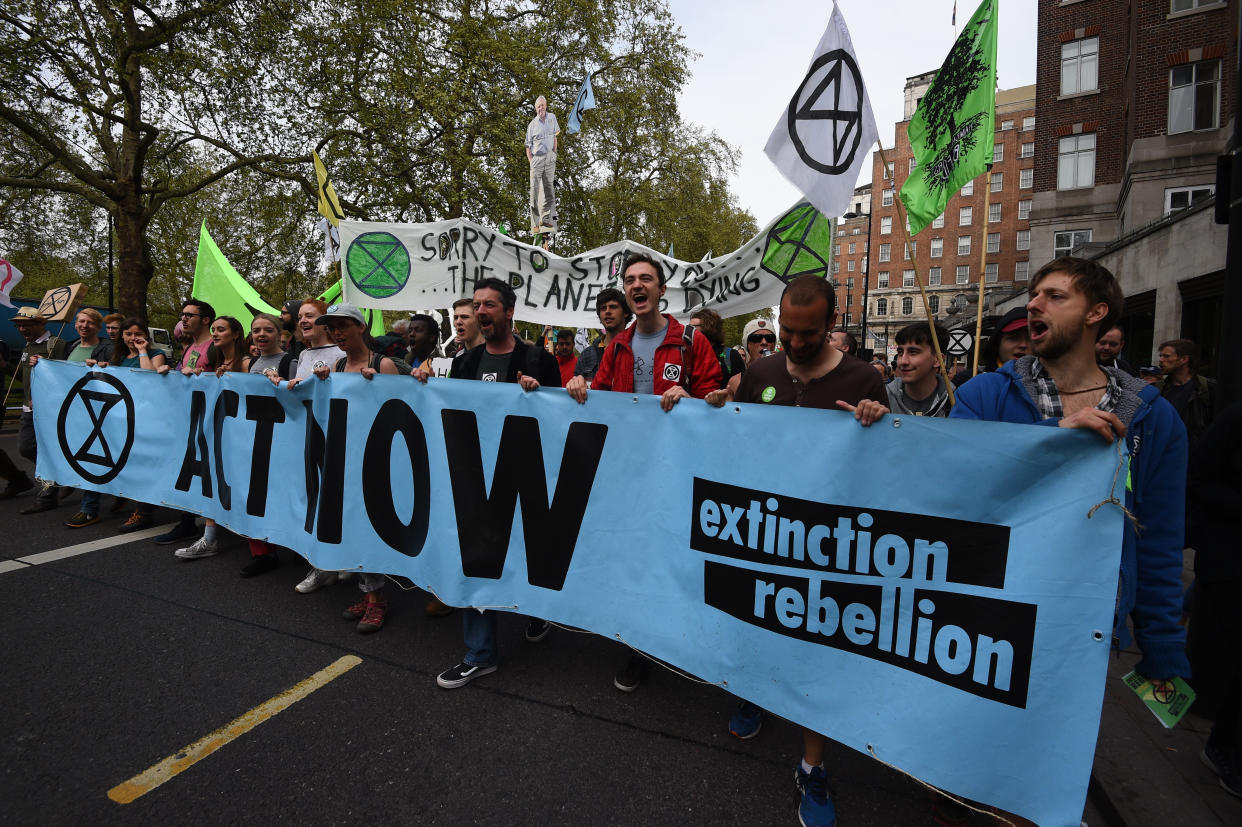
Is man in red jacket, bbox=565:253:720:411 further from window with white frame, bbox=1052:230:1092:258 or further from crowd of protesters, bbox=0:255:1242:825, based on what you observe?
window with white frame, bbox=1052:230:1092:258

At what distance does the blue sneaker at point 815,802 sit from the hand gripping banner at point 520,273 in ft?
14.6

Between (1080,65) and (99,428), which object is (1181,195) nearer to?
(1080,65)

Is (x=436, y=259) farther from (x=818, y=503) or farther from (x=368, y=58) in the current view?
(x=368, y=58)

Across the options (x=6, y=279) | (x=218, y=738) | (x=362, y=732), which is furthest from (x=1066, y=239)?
→ (x=6, y=279)

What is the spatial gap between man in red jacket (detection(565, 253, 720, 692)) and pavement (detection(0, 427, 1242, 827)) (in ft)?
5.01

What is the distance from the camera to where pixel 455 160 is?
13977 millimetres

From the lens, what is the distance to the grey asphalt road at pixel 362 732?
216 centimetres

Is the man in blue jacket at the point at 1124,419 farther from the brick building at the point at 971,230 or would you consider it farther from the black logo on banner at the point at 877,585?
the brick building at the point at 971,230

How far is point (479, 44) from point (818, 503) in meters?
15.6

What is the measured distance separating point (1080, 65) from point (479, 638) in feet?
96.8

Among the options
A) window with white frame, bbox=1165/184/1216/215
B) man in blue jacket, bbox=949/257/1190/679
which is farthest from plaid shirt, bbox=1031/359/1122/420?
window with white frame, bbox=1165/184/1216/215

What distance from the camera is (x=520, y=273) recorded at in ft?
22.4

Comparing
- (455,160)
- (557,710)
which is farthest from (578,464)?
(455,160)

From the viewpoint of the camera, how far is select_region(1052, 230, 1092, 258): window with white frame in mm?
22828
